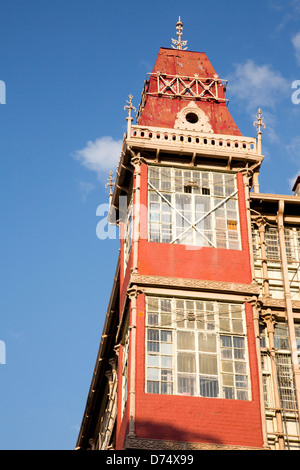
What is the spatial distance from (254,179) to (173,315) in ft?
28.2

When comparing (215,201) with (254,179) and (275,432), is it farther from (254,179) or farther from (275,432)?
(275,432)

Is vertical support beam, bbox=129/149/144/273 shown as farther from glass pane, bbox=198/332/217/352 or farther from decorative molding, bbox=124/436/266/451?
decorative molding, bbox=124/436/266/451

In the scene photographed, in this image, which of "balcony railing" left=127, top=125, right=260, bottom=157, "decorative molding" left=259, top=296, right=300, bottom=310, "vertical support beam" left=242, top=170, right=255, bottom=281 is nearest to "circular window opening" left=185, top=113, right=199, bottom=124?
"balcony railing" left=127, top=125, right=260, bottom=157

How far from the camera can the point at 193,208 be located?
129 ft

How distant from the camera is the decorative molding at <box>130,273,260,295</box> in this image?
36562mm

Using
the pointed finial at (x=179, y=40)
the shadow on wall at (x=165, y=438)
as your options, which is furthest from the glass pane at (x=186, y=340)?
the pointed finial at (x=179, y=40)

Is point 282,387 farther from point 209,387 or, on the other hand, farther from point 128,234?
point 128,234

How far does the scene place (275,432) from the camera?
115 feet

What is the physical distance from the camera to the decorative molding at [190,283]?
36.6m

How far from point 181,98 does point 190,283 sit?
36.2 ft

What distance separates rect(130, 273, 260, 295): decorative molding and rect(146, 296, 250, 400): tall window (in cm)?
57

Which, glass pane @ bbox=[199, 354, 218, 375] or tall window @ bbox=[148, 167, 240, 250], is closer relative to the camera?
glass pane @ bbox=[199, 354, 218, 375]

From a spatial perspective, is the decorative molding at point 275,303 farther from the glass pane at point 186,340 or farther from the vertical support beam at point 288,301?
the glass pane at point 186,340

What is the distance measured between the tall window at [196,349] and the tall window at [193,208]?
3.11m
